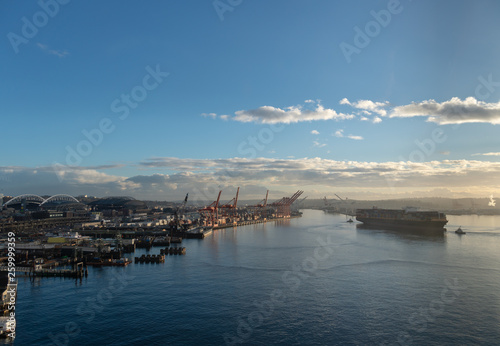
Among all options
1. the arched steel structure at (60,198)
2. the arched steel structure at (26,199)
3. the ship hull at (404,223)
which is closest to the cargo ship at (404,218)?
the ship hull at (404,223)

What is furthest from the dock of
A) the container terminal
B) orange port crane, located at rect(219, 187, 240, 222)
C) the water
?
orange port crane, located at rect(219, 187, 240, 222)

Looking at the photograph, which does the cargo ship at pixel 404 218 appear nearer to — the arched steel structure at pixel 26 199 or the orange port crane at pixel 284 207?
the orange port crane at pixel 284 207

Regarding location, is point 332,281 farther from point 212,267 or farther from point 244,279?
point 212,267

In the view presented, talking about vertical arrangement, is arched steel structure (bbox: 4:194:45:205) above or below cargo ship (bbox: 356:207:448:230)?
above

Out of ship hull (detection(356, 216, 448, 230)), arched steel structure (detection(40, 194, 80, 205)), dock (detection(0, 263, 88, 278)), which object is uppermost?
arched steel structure (detection(40, 194, 80, 205))

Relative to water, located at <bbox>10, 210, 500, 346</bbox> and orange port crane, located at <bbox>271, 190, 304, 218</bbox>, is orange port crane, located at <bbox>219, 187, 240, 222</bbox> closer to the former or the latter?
orange port crane, located at <bbox>271, 190, 304, 218</bbox>
